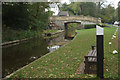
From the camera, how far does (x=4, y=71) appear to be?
7062 millimetres

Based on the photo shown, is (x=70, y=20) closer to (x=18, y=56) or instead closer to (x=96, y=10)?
(x=96, y=10)

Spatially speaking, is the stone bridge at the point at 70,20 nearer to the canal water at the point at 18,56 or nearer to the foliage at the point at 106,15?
the foliage at the point at 106,15

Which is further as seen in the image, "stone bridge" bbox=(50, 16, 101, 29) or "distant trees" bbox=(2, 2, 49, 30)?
"stone bridge" bbox=(50, 16, 101, 29)

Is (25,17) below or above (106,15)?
below

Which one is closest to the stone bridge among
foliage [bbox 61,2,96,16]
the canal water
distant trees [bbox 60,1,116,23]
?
distant trees [bbox 60,1,116,23]

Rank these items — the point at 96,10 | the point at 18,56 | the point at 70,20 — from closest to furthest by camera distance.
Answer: the point at 18,56, the point at 70,20, the point at 96,10

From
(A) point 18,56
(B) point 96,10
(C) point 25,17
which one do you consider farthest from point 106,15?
(A) point 18,56

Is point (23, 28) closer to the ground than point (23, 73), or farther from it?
farther from it

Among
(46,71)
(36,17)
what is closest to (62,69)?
(46,71)

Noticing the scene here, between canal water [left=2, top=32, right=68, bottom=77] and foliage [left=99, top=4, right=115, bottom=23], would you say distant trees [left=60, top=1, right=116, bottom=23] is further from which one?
canal water [left=2, top=32, right=68, bottom=77]

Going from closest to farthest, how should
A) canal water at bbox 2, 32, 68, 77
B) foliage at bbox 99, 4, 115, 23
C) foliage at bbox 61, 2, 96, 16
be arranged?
canal water at bbox 2, 32, 68, 77, foliage at bbox 99, 4, 115, 23, foliage at bbox 61, 2, 96, 16

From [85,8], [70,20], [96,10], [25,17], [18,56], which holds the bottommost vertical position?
[18,56]

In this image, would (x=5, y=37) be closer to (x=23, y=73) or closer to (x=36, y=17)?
(x=36, y=17)

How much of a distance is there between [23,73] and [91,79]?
2618 millimetres
